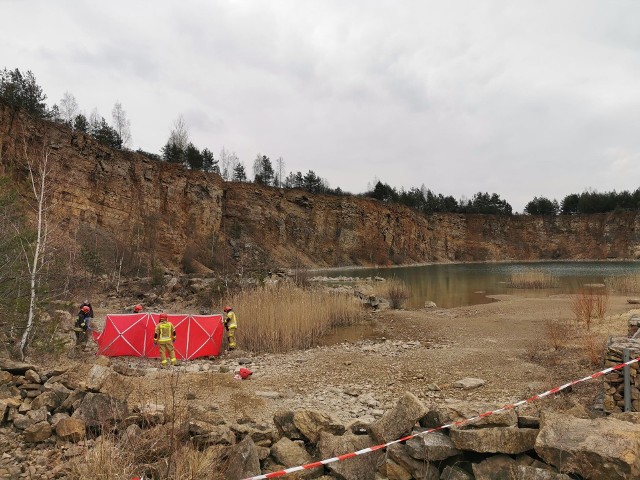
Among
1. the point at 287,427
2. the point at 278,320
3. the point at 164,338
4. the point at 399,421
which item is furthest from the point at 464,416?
the point at 278,320

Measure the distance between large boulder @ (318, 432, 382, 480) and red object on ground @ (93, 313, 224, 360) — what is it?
661cm

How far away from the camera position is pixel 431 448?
10.6 ft

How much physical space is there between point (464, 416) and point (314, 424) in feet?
4.58

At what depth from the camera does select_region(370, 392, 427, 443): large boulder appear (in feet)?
11.5

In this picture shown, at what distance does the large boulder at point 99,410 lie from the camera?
3.70 meters

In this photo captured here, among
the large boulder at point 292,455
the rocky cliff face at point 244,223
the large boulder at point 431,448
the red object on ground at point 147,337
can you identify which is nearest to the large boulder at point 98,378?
the large boulder at point 292,455

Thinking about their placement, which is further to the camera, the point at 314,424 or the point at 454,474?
the point at 314,424

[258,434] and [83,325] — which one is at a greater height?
[83,325]

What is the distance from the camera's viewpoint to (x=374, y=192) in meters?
73.9

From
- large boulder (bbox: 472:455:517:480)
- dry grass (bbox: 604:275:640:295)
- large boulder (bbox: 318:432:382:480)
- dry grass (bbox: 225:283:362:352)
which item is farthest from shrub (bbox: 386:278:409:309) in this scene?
large boulder (bbox: 472:455:517:480)

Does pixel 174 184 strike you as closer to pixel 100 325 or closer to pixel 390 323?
pixel 100 325

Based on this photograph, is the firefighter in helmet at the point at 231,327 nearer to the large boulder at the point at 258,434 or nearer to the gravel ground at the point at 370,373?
the gravel ground at the point at 370,373

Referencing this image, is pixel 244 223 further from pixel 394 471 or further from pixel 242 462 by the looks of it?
pixel 394 471

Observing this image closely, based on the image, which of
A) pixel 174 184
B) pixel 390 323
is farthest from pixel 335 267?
pixel 390 323
